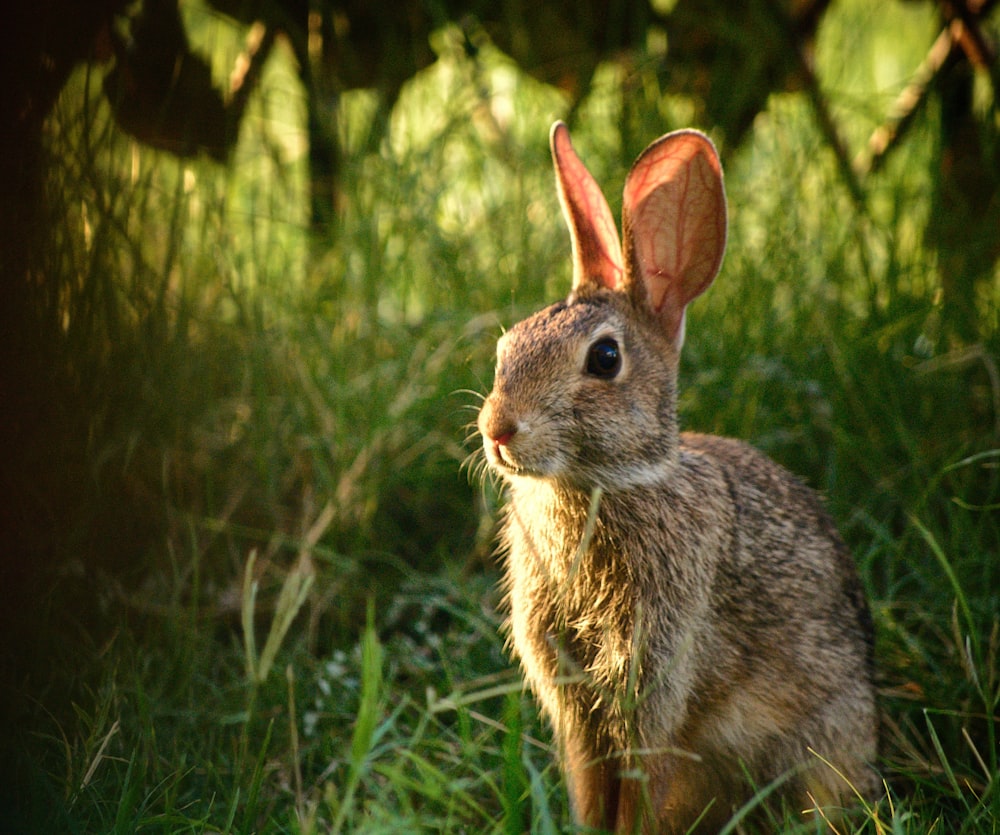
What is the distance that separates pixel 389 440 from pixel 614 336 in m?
1.33

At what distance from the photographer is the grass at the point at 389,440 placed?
2641mm

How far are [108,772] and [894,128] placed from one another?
383 cm

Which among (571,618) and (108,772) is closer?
(108,772)

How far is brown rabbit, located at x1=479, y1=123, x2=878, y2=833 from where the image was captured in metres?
2.52

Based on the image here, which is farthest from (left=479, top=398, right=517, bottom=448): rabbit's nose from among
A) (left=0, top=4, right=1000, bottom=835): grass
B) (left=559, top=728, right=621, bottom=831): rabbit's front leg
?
(left=559, top=728, right=621, bottom=831): rabbit's front leg

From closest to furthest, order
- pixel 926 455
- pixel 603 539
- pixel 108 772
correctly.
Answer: pixel 108 772 → pixel 603 539 → pixel 926 455

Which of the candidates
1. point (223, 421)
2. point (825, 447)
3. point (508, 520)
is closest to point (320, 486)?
point (223, 421)

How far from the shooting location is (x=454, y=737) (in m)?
2.83

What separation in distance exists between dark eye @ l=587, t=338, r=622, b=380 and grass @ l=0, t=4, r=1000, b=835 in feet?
2.62

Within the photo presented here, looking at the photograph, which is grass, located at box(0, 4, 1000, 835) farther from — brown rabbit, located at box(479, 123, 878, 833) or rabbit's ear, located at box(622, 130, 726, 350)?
rabbit's ear, located at box(622, 130, 726, 350)

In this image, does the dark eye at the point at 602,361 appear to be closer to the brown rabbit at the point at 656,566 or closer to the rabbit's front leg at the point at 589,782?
the brown rabbit at the point at 656,566

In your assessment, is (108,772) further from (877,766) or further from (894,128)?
(894,128)

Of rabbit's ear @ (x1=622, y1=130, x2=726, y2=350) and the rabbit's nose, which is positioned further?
rabbit's ear @ (x1=622, y1=130, x2=726, y2=350)

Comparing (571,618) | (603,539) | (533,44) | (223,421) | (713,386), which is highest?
(533,44)
